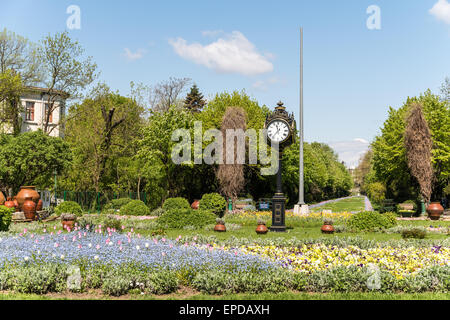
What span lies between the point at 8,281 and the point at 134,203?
17.2 meters

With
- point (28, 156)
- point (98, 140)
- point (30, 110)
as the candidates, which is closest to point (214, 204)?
point (28, 156)

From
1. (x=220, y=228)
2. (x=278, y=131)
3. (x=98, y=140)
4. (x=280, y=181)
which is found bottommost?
(x=220, y=228)

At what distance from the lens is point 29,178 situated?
2569 centimetres

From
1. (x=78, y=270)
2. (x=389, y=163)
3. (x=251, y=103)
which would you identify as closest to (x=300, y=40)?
(x=251, y=103)

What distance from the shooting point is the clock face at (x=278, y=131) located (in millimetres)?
16000

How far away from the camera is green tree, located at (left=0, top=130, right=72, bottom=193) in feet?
77.0

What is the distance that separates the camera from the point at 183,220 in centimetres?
1675

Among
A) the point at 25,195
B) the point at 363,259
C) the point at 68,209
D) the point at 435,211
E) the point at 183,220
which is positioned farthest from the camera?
the point at 435,211

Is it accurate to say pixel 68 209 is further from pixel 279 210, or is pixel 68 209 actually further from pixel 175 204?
pixel 279 210

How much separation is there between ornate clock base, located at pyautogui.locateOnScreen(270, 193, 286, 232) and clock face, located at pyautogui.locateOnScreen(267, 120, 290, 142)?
217cm

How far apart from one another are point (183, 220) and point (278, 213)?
381 cm

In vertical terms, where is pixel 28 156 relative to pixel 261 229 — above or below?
above

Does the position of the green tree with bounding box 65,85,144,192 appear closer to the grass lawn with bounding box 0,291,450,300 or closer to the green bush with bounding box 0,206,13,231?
the green bush with bounding box 0,206,13,231

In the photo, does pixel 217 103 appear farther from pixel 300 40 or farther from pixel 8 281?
pixel 8 281
